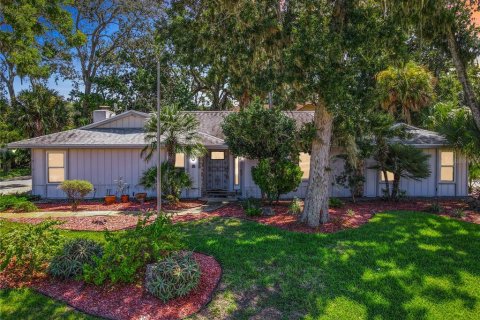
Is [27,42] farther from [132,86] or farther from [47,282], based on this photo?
[132,86]

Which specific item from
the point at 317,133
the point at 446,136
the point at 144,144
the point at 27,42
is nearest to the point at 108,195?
the point at 144,144

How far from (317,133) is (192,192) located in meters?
6.98

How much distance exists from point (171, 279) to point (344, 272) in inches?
140

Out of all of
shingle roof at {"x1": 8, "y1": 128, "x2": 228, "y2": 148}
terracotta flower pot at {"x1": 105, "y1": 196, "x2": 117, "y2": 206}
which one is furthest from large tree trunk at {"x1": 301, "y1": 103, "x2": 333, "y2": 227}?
terracotta flower pot at {"x1": 105, "y1": 196, "x2": 117, "y2": 206}

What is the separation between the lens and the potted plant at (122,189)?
13836 millimetres

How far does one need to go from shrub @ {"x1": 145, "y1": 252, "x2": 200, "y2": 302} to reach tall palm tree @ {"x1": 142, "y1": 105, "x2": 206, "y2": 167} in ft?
22.6

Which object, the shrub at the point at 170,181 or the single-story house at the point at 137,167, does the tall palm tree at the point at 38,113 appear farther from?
the shrub at the point at 170,181

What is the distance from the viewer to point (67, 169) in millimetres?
14430

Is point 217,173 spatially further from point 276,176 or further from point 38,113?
point 38,113

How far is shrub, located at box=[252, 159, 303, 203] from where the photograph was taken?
11.7 meters

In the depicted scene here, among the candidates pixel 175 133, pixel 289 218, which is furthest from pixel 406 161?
pixel 175 133

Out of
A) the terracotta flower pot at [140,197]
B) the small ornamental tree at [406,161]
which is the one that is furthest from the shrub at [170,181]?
the small ornamental tree at [406,161]

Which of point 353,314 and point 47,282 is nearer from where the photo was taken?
point 353,314

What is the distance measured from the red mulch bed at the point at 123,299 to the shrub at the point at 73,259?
17 cm
